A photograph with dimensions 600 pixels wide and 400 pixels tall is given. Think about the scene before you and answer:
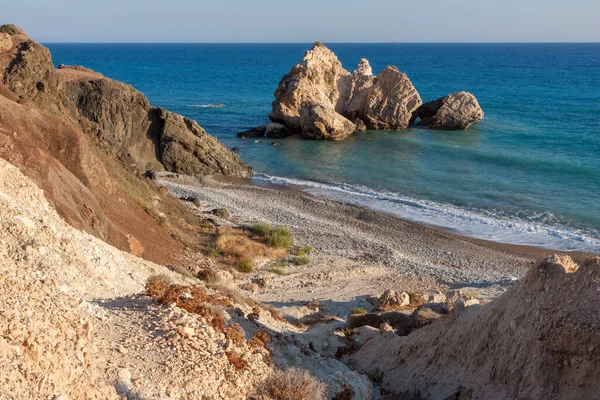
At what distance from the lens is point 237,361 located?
996 centimetres

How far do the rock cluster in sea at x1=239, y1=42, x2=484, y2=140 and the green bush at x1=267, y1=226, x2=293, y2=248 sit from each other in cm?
3183

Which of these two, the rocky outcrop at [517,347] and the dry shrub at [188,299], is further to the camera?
the dry shrub at [188,299]

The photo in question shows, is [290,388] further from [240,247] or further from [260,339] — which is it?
[240,247]

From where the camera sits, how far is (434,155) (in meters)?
50.5

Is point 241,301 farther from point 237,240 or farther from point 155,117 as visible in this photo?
point 155,117

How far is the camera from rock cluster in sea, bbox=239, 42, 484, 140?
58688 mm

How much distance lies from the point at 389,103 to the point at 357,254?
41.0 metres

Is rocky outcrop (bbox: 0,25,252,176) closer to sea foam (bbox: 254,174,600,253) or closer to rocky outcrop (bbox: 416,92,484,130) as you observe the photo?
sea foam (bbox: 254,174,600,253)

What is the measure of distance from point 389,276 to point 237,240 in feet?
19.8

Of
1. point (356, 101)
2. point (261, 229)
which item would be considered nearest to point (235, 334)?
point (261, 229)

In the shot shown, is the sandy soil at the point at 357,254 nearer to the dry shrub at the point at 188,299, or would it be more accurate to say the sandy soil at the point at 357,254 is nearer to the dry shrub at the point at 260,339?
the dry shrub at the point at 188,299

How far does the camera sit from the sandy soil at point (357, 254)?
21.4 m

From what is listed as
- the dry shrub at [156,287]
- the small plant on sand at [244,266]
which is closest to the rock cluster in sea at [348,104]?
the small plant on sand at [244,266]

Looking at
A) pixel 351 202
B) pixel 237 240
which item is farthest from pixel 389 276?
pixel 351 202
